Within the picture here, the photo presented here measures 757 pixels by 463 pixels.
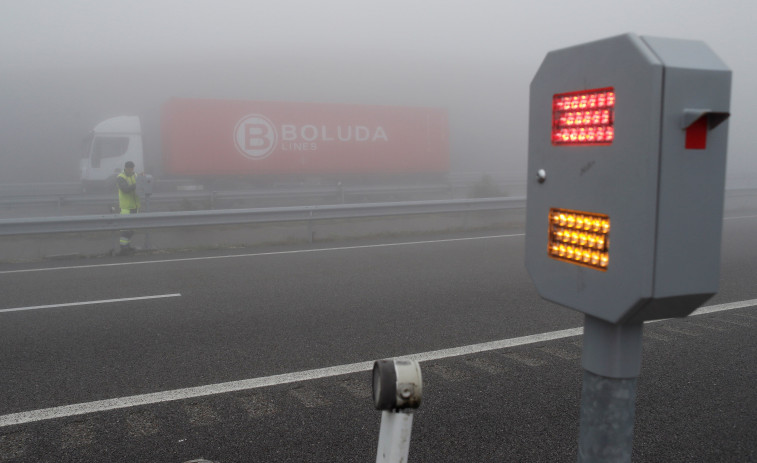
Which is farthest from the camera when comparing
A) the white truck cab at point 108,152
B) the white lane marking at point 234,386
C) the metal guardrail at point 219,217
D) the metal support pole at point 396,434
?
the white truck cab at point 108,152

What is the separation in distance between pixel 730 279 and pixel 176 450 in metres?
7.58

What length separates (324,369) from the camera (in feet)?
15.9

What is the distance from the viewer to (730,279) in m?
8.45

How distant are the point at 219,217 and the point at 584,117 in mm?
11623

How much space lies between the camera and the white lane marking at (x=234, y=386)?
13.1 feet

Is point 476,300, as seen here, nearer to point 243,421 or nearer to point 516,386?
point 516,386

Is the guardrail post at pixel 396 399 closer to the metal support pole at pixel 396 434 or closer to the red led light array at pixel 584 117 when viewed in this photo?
the metal support pole at pixel 396 434

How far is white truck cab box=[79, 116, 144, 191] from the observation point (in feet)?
78.0

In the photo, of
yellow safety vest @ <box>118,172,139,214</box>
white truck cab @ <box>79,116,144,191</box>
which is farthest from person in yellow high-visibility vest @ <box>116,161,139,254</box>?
white truck cab @ <box>79,116,144,191</box>

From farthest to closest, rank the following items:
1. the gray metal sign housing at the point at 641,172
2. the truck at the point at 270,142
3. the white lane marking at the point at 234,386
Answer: the truck at the point at 270,142, the white lane marking at the point at 234,386, the gray metal sign housing at the point at 641,172

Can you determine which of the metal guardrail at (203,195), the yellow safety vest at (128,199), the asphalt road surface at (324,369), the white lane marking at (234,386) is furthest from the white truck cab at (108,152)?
the white lane marking at (234,386)

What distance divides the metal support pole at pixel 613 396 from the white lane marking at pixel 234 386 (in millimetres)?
3239

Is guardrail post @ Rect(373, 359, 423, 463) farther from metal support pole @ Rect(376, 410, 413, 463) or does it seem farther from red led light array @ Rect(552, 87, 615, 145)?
red led light array @ Rect(552, 87, 615, 145)

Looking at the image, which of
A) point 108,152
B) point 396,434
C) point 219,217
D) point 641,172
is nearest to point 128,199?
point 219,217
